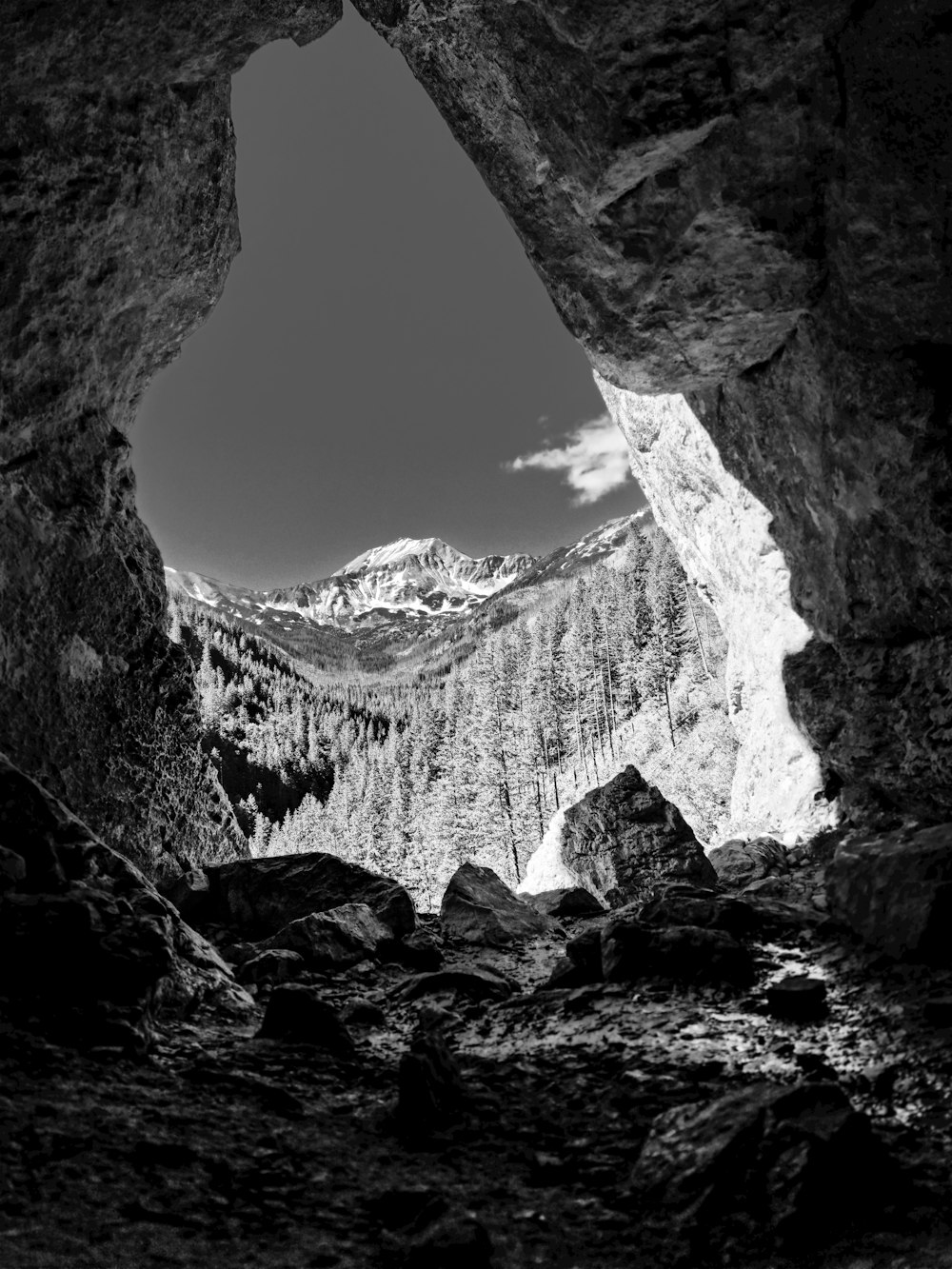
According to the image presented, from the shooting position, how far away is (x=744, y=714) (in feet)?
78.6

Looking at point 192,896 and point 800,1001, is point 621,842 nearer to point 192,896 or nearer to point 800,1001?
point 192,896

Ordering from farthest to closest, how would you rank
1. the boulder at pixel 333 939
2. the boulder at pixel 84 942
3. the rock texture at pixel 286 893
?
1. the rock texture at pixel 286 893
2. the boulder at pixel 333 939
3. the boulder at pixel 84 942

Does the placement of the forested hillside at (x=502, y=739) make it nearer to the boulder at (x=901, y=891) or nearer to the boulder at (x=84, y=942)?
the boulder at (x=901, y=891)

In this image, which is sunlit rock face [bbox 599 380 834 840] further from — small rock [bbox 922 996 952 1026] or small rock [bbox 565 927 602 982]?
small rock [bbox 922 996 952 1026]

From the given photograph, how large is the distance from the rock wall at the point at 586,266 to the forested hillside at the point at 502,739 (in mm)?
38669

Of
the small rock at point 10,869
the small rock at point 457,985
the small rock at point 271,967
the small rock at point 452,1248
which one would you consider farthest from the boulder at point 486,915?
the small rock at point 452,1248

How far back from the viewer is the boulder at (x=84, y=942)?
5789 mm

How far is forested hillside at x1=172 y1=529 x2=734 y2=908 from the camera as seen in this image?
65.9 meters

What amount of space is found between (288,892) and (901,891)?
8.17m

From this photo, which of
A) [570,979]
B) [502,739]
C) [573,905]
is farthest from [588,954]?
[502,739]

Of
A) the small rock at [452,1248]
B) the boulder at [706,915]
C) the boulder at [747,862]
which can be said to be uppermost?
the boulder at [747,862]

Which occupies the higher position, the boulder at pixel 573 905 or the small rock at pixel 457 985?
the boulder at pixel 573 905

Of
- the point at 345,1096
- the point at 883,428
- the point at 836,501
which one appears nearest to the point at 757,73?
the point at 883,428

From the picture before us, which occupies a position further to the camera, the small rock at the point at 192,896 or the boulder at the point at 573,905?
the boulder at the point at 573,905
